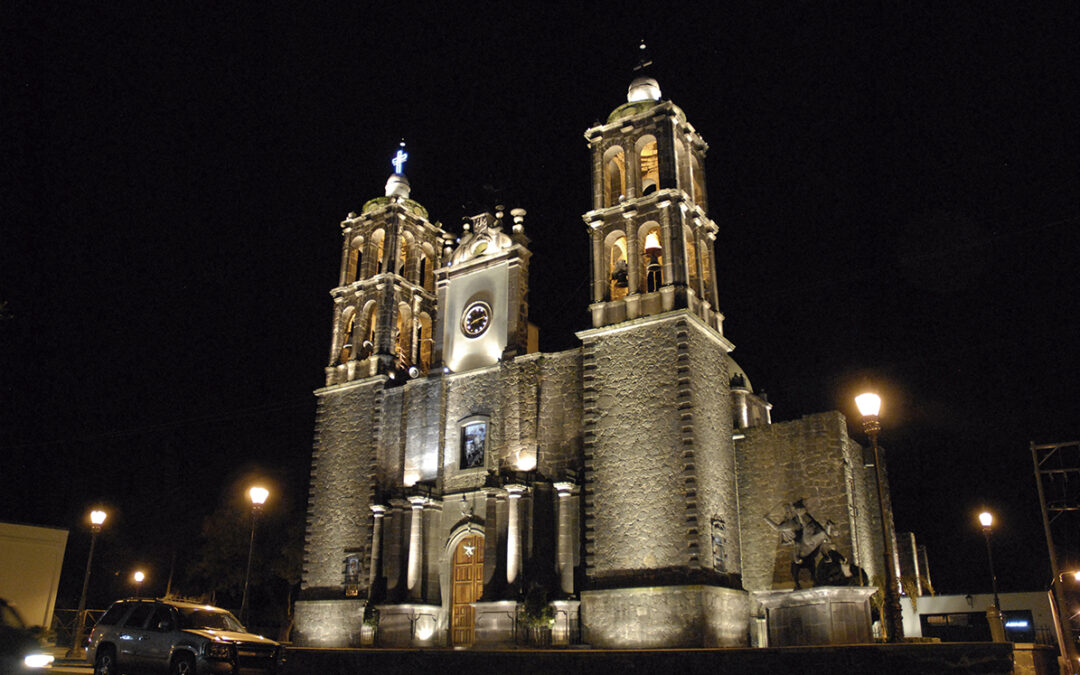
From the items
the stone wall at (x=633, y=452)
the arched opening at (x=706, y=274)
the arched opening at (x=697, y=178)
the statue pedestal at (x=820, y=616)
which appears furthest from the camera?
the arched opening at (x=697, y=178)

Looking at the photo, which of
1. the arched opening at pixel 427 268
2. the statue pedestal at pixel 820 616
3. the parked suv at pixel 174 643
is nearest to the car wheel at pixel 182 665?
the parked suv at pixel 174 643

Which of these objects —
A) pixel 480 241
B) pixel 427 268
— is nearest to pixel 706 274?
pixel 480 241

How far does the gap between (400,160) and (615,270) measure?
13750 millimetres

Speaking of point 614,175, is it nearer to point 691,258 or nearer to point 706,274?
point 691,258

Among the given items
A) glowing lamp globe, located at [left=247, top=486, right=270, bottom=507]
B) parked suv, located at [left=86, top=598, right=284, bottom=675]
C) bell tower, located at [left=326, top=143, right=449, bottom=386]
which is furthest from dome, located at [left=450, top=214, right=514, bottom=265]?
parked suv, located at [left=86, top=598, right=284, bottom=675]

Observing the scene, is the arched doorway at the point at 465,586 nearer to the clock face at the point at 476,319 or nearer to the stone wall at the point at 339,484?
the stone wall at the point at 339,484

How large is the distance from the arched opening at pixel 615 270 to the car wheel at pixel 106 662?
17.9m

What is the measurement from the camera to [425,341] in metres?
35.3

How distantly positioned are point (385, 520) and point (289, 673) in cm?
1091

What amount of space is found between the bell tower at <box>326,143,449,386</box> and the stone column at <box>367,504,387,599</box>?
5.45 m

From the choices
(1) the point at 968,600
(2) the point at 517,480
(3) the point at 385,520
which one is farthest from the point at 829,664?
(1) the point at 968,600

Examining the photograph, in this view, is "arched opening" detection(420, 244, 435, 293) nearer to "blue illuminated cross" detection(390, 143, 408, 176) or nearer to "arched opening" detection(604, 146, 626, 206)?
"blue illuminated cross" detection(390, 143, 408, 176)

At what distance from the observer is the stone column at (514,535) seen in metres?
25.8

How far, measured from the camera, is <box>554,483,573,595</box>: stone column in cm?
2506
